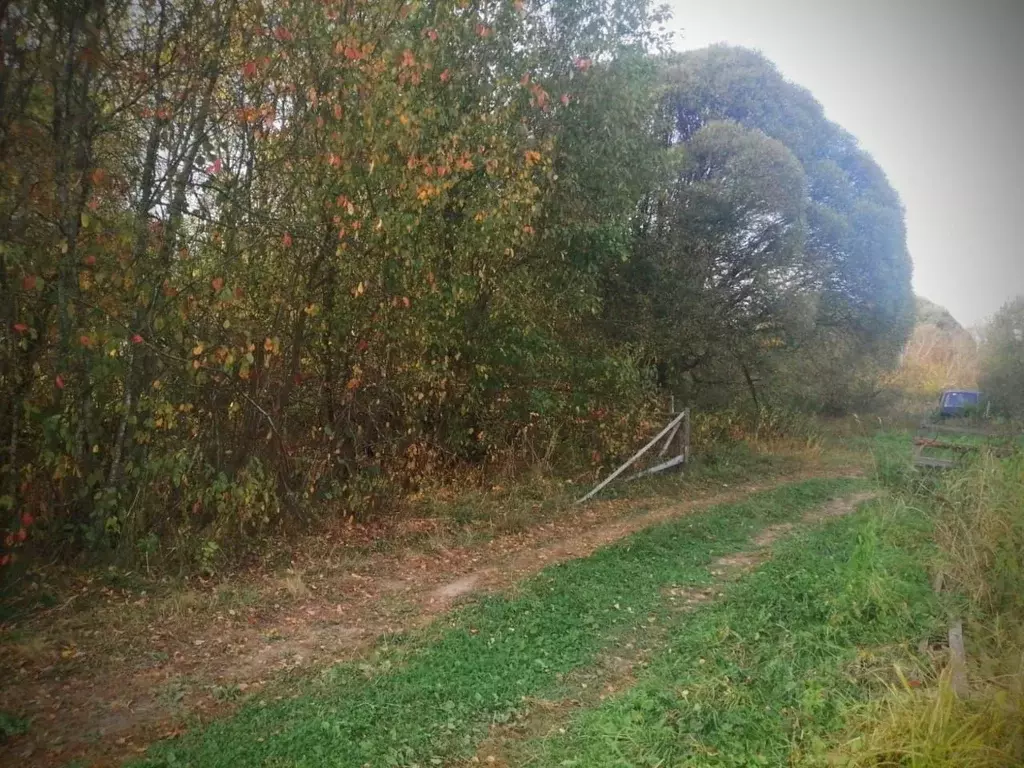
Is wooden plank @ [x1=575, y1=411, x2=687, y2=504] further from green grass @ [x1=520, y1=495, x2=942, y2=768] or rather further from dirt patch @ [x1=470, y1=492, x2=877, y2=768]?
green grass @ [x1=520, y1=495, x2=942, y2=768]

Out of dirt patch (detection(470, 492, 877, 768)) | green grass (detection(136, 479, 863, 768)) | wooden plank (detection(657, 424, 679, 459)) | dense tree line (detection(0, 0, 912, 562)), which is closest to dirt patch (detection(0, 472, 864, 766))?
green grass (detection(136, 479, 863, 768))

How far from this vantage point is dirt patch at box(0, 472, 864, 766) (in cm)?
377

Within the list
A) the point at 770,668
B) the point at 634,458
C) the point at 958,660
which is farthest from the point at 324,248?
the point at 958,660

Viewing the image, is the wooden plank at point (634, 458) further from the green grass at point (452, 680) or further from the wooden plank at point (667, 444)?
the green grass at point (452, 680)

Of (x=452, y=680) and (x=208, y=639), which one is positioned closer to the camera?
(x=452, y=680)

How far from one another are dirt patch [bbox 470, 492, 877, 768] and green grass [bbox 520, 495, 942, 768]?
0.11m

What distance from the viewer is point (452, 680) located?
14.1 feet

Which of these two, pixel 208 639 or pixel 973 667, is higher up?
pixel 973 667

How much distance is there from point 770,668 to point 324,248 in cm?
540

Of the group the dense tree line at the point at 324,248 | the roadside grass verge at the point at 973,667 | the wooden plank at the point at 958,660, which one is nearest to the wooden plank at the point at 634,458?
the dense tree line at the point at 324,248

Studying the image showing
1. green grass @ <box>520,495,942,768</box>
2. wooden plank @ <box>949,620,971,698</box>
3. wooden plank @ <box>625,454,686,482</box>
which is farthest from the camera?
wooden plank @ <box>625,454,686,482</box>

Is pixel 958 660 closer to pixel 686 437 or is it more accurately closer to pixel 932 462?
pixel 932 462

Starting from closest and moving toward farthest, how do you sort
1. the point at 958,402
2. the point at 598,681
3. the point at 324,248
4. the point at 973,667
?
the point at 973,667
the point at 598,681
the point at 324,248
the point at 958,402

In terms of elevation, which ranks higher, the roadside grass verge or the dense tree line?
the dense tree line
